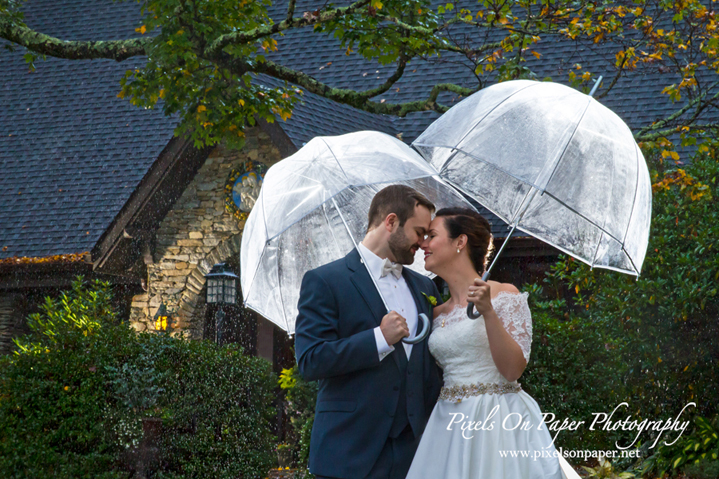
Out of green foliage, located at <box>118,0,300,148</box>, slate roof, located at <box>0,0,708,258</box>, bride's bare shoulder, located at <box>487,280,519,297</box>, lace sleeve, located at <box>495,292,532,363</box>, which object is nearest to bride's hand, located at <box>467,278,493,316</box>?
lace sleeve, located at <box>495,292,532,363</box>

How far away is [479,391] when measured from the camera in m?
3.57

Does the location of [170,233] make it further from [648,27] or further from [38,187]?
[648,27]

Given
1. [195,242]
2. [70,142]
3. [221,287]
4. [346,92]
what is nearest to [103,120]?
[70,142]

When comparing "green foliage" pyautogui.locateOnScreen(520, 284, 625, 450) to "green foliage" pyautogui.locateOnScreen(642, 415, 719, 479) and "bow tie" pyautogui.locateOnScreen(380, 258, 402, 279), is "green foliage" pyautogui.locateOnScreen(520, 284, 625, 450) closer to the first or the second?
"green foliage" pyautogui.locateOnScreen(642, 415, 719, 479)

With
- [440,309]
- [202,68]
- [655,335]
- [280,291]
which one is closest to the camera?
[440,309]

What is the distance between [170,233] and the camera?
11.8 meters

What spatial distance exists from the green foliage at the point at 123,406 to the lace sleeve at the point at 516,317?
16.1ft

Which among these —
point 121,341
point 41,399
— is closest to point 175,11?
point 121,341

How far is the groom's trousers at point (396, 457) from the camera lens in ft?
10.8

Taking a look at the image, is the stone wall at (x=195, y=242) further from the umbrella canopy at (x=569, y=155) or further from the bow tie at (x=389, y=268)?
the bow tie at (x=389, y=268)

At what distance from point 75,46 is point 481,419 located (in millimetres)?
6910

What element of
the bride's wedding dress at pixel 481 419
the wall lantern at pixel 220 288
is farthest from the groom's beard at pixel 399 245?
the wall lantern at pixel 220 288

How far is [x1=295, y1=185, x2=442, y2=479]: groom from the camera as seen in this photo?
10.6ft

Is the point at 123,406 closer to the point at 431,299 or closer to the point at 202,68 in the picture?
the point at 202,68
